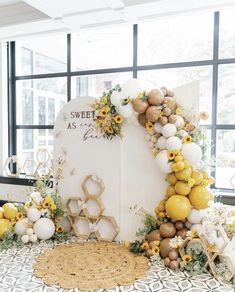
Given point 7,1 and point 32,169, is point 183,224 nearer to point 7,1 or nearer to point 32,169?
point 32,169

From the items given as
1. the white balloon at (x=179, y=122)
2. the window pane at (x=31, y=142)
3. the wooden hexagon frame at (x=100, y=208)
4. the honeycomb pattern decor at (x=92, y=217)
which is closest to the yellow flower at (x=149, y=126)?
the white balloon at (x=179, y=122)

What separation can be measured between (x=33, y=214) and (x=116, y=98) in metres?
1.61

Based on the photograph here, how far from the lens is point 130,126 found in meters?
3.24

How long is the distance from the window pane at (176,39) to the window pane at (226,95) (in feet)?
1.03

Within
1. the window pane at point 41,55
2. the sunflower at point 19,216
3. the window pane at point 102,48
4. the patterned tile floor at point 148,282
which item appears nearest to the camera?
the patterned tile floor at point 148,282

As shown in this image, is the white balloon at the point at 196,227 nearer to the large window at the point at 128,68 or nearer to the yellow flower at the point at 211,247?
the yellow flower at the point at 211,247

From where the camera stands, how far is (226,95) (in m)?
4.07

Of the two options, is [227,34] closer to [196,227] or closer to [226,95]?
[226,95]

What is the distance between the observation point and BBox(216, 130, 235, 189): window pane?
13.3 ft

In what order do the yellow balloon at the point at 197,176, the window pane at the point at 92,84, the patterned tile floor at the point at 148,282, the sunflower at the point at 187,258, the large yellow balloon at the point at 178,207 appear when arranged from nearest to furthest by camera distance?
the patterned tile floor at the point at 148,282 < the sunflower at the point at 187,258 < the large yellow balloon at the point at 178,207 < the yellow balloon at the point at 197,176 < the window pane at the point at 92,84

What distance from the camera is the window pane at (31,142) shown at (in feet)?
17.4

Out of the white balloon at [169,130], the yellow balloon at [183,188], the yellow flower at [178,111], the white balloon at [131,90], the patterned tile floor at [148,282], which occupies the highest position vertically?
the white balloon at [131,90]

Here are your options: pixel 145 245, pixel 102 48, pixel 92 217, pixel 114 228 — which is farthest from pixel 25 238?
pixel 102 48

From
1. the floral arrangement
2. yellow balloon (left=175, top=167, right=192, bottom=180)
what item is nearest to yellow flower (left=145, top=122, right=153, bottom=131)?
yellow balloon (left=175, top=167, right=192, bottom=180)
